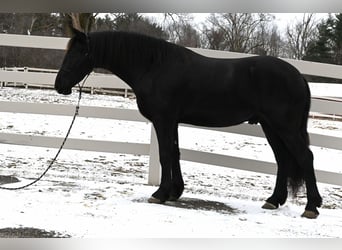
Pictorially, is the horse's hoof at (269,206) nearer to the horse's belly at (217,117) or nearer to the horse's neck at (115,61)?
the horse's belly at (217,117)

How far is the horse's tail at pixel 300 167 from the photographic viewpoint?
2.99 m

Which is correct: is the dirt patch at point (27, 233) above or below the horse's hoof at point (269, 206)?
above

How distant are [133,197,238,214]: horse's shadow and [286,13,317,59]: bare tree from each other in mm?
2766

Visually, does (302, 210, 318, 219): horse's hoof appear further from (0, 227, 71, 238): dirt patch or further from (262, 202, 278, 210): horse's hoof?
(0, 227, 71, 238): dirt patch

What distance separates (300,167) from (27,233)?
204cm

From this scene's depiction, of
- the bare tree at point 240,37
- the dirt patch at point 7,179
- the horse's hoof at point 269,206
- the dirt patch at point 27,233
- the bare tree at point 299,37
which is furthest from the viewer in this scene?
the bare tree at point 299,37

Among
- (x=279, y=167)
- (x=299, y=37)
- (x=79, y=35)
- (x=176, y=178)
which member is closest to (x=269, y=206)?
(x=279, y=167)

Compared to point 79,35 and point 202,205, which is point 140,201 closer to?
point 202,205

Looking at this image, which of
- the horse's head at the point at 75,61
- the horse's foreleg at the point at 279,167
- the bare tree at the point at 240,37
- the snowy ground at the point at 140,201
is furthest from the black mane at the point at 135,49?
the bare tree at the point at 240,37

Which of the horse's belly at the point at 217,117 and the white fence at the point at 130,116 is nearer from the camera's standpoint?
the horse's belly at the point at 217,117

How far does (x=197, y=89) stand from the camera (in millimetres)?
2996
